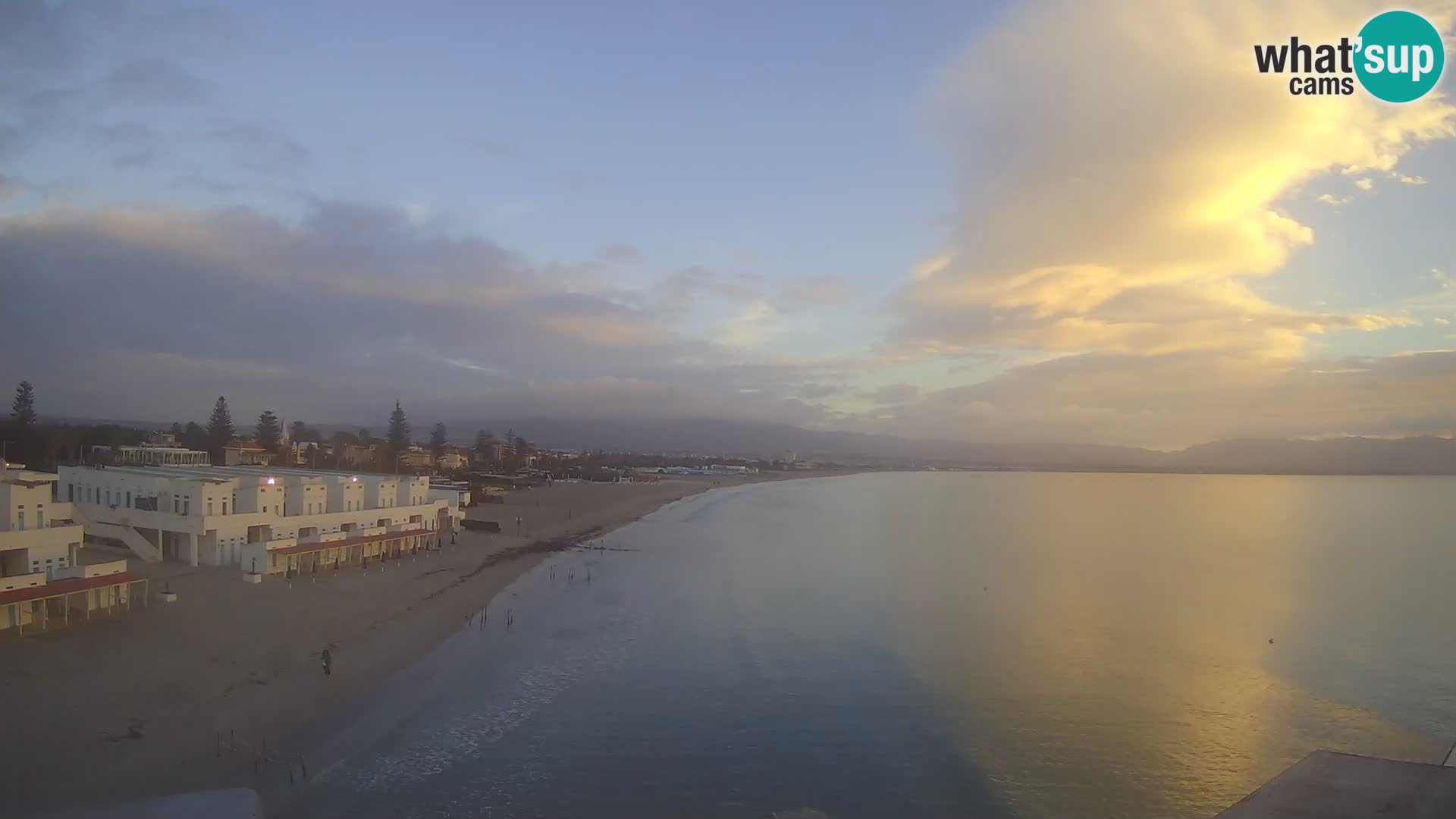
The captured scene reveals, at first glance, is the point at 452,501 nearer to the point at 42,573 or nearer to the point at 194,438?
the point at 42,573

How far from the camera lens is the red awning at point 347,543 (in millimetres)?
24812

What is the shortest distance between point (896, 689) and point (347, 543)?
1970 cm

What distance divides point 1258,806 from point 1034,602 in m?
26.1

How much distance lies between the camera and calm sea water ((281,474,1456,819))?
13.1m

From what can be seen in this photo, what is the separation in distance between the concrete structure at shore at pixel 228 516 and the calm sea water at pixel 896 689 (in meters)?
6.58

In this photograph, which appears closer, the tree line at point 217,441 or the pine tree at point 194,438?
the tree line at point 217,441

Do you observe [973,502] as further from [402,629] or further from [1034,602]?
[402,629]

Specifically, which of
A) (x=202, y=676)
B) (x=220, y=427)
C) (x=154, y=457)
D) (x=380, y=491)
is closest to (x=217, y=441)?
(x=220, y=427)

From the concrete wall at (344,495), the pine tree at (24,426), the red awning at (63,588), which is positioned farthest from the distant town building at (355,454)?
the red awning at (63,588)

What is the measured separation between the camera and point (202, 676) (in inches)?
608

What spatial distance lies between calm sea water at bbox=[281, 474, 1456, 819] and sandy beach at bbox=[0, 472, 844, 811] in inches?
50.3

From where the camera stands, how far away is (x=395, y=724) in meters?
15.0

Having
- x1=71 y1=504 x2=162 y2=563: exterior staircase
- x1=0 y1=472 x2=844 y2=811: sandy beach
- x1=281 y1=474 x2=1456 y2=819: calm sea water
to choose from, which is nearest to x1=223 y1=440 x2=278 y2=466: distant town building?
x1=71 y1=504 x2=162 y2=563: exterior staircase

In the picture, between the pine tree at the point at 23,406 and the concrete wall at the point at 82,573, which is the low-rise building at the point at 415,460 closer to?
the pine tree at the point at 23,406
